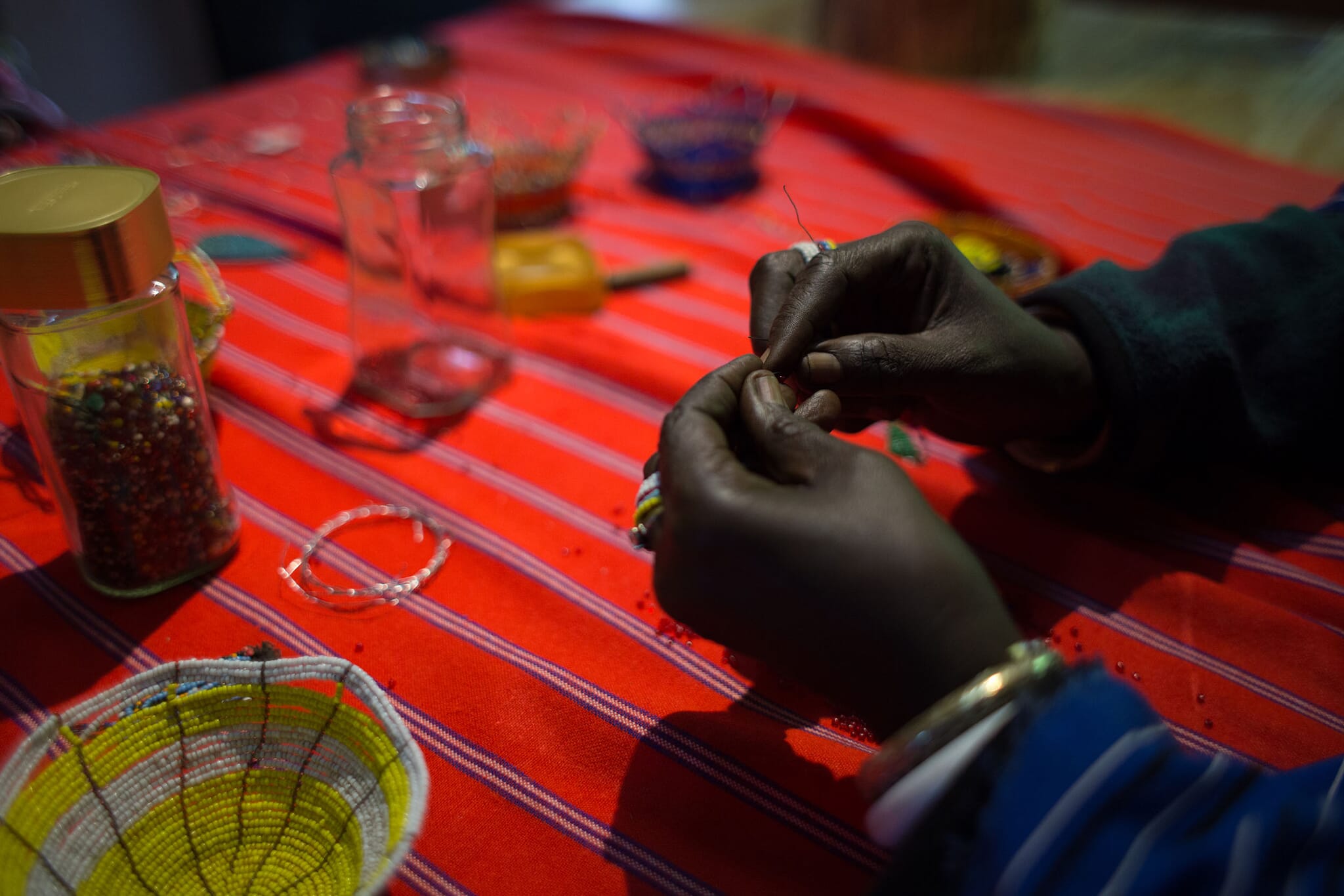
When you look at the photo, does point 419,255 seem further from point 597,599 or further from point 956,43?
point 956,43

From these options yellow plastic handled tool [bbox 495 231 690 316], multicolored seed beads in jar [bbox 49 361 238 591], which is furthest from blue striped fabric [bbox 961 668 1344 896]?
yellow plastic handled tool [bbox 495 231 690 316]

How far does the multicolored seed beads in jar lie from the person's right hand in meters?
0.41

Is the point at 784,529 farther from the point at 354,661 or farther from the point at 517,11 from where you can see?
the point at 517,11

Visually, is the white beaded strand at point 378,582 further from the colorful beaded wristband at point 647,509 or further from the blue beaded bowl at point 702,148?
the blue beaded bowl at point 702,148

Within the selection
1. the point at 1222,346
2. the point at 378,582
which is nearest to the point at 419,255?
the point at 378,582

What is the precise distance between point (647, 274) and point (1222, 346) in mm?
661

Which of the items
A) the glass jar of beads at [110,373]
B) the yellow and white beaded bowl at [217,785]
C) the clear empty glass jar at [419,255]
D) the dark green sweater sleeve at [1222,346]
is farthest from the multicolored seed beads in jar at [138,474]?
the dark green sweater sleeve at [1222,346]

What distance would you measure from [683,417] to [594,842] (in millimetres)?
263

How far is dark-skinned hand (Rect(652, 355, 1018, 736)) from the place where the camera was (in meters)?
0.45

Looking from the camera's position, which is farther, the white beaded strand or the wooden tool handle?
the wooden tool handle

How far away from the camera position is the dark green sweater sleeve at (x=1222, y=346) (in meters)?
0.73

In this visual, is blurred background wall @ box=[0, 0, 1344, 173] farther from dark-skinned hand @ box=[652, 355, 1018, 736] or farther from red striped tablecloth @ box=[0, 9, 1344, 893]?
dark-skinned hand @ box=[652, 355, 1018, 736]

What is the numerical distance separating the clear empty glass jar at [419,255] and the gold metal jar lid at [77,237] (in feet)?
1.21

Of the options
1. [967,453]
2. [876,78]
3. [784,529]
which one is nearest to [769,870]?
[784,529]
